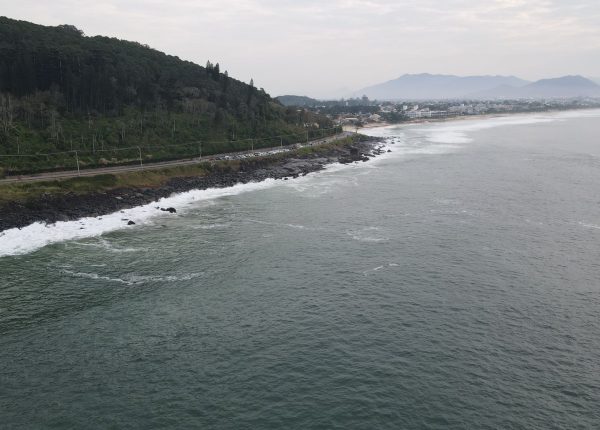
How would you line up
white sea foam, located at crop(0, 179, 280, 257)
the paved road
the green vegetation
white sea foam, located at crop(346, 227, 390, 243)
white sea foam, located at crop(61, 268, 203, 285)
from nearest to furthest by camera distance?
white sea foam, located at crop(61, 268, 203, 285), white sea foam, located at crop(0, 179, 280, 257), white sea foam, located at crop(346, 227, 390, 243), the green vegetation, the paved road

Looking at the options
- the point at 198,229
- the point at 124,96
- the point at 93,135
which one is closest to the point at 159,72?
the point at 124,96

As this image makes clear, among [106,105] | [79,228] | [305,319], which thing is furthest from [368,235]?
[106,105]

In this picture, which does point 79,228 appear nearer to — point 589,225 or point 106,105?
point 106,105

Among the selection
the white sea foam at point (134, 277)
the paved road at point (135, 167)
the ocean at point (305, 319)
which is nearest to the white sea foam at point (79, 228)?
the ocean at point (305, 319)

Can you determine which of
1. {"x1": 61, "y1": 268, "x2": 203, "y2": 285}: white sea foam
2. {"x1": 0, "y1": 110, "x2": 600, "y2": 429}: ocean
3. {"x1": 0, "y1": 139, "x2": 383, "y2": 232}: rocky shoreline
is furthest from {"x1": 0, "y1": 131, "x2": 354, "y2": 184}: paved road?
{"x1": 61, "y1": 268, "x2": 203, "y2": 285}: white sea foam

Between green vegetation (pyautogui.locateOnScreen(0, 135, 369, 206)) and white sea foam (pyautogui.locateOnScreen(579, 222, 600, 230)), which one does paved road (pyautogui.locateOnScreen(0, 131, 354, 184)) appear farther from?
white sea foam (pyautogui.locateOnScreen(579, 222, 600, 230))

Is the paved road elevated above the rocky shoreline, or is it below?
above
